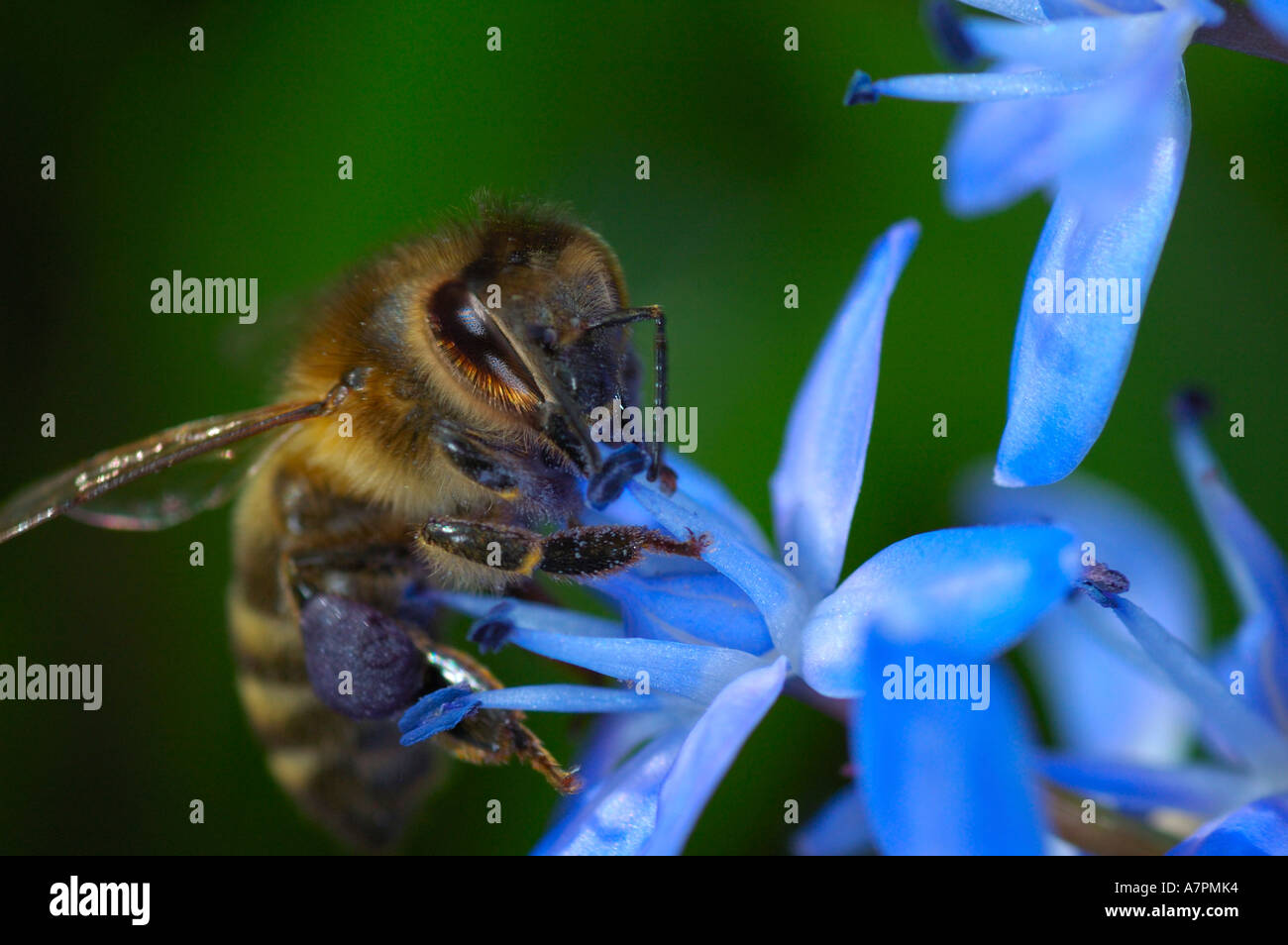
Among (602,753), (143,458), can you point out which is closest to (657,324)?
(143,458)

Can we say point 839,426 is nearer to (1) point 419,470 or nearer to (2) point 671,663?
(2) point 671,663

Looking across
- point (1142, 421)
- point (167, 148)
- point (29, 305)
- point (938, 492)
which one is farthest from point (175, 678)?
point (1142, 421)

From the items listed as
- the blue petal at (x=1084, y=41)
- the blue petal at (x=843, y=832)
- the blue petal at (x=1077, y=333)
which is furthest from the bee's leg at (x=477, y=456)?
the blue petal at (x=843, y=832)

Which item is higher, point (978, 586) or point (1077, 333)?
point (1077, 333)

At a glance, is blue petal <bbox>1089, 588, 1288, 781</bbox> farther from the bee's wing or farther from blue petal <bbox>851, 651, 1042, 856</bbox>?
the bee's wing

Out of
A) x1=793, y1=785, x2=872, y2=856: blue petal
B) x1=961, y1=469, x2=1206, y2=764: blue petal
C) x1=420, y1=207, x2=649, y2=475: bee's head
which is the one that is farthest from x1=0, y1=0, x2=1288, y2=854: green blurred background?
x1=420, y1=207, x2=649, y2=475: bee's head

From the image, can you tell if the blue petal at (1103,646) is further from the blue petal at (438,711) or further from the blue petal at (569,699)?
the blue petal at (438,711)
